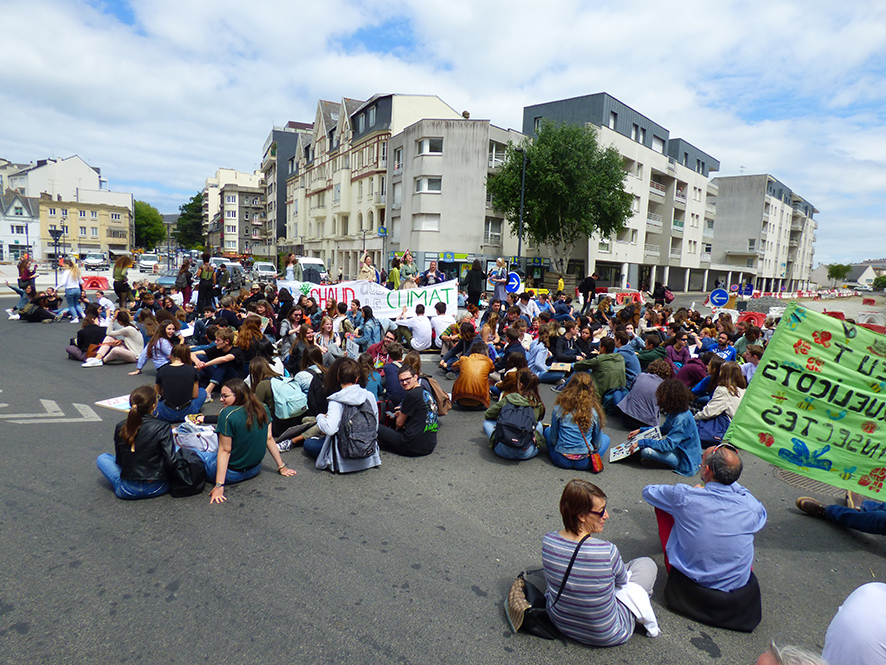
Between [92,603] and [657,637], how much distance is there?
3749mm

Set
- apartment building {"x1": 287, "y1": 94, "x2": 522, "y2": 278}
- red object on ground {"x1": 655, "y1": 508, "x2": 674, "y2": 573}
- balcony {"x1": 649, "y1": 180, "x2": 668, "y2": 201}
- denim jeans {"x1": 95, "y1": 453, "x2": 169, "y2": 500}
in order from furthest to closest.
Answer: balcony {"x1": 649, "y1": 180, "x2": 668, "y2": 201}
apartment building {"x1": 287, "y1": 94, "x2": 522, "y2": 278}
denim jeans {"x1": 95, "y1": 453, "x2": 169, "y2": 500}
red object on ground {"x1": 655, "y1": 508, "x2": 674, "y2": 573}

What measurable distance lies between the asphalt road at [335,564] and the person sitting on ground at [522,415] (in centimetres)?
17

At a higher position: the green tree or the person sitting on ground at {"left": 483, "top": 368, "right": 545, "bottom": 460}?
the green tree

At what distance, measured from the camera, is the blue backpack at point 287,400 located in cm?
678

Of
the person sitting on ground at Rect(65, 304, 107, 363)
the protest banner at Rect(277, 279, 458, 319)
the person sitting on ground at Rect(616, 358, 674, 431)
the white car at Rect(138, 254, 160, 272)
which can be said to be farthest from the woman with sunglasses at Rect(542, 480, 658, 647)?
the white car at Rect(138, 254, 160, 272)

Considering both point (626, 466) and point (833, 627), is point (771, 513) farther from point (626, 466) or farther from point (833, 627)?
point (833, 627)

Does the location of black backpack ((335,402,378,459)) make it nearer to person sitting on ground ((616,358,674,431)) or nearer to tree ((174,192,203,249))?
person sitting on ground ((616,358,674,431))

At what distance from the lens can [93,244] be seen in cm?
9662

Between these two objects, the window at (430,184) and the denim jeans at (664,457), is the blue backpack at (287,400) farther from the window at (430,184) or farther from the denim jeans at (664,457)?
the window at (430,184)

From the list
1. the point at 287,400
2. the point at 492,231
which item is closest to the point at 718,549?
the point at 287,400

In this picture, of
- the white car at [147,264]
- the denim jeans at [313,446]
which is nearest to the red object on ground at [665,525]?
the denim jeans at [313,446]

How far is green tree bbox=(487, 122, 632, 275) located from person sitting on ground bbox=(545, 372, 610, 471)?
30.5 m

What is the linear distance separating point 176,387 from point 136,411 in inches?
91.6

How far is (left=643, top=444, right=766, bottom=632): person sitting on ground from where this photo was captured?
3514 mm
